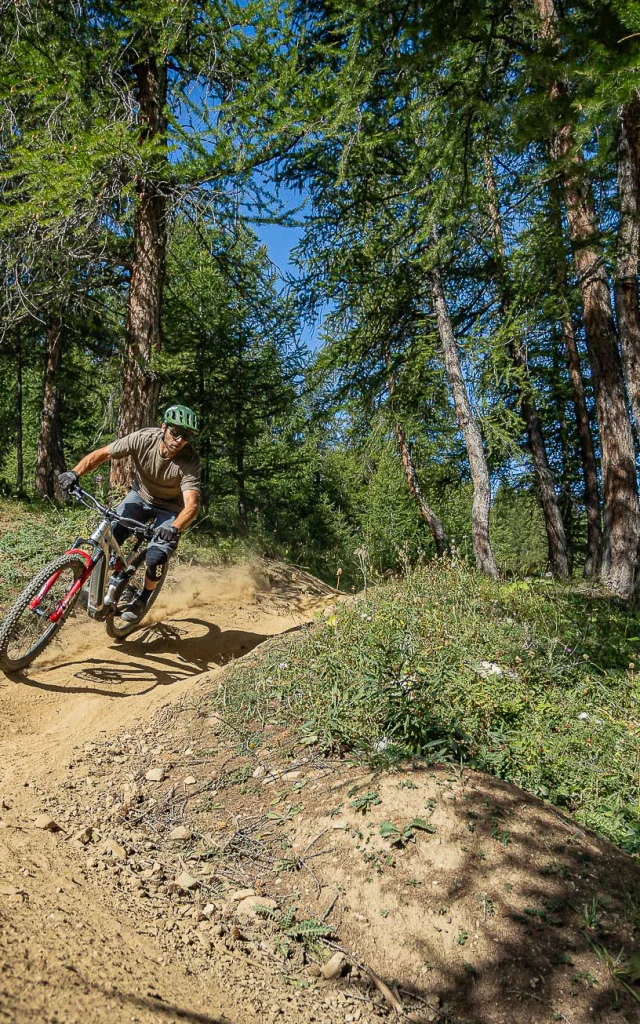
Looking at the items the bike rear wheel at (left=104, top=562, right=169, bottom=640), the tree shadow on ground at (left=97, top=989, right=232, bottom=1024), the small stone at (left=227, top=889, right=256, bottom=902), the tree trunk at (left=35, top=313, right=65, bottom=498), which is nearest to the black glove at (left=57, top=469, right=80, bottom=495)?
the bike rear wheel at (left=104, top=562, right=169, bottom=640)

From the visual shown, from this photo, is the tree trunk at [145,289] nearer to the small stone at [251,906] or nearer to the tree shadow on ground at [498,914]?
the small stone at [251,906]

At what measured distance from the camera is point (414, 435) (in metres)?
14.2

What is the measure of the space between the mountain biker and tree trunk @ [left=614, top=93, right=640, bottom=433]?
201 inches

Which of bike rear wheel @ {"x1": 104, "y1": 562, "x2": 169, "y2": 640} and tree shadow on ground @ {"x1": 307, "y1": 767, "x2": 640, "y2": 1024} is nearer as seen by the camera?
tree shadow on ground @ {"x1": 307, "y1": 767, "x2": 640, "y2": 1024}

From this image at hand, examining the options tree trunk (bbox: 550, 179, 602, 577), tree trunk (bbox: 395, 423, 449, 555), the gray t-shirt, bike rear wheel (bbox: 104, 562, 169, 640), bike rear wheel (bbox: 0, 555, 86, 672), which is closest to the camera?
bike rear wheel (bbox: 0, 555, 86, 672)

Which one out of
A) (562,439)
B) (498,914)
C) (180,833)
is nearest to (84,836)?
(180,833)

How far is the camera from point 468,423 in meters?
11.1

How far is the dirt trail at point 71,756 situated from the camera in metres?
2.13

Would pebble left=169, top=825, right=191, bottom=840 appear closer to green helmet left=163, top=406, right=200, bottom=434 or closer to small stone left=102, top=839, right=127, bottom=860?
small stone left=102, top=839, right=127, bottom=860

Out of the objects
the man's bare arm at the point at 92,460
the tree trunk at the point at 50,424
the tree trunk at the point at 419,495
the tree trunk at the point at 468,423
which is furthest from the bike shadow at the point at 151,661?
the tree trunk at the point at 50,424

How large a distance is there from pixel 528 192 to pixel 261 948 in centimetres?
746

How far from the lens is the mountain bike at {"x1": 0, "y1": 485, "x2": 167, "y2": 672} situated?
5.79 metres

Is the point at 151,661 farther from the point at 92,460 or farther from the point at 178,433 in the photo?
the point at 178,433

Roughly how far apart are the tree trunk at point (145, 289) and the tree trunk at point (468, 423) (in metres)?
4.98
